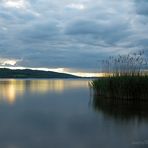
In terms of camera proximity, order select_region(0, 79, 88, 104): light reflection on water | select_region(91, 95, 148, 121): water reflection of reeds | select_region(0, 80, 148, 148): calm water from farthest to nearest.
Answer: select_region(0, 79, 88, 104): light reflection on water → select_region(91, 95, 148, 121): water reflection of reeds → select_region(0, 80, 148, 148): calm water

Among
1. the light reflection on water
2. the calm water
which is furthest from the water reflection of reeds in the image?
the light reflection on water

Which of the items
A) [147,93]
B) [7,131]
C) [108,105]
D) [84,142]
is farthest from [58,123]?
[147,93]

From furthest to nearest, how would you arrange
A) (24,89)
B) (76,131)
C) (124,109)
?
(24,89) → (124,109) → (76,131)

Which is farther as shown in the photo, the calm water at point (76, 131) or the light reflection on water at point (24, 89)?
the light reflection on water at point (24, 89)

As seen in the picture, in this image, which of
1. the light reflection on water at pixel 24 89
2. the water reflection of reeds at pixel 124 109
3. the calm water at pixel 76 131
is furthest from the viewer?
the light reflection on water at pixel 24 89

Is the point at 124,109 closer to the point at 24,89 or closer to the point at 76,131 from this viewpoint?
the point at 76,131

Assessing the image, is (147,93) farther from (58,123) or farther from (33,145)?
(33,145)

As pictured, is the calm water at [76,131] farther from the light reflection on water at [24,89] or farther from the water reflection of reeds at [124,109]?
the light reflection on water at [24,89]

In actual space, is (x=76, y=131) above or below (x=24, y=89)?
below

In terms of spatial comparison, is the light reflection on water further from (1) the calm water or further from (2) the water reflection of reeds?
(1) the calm water

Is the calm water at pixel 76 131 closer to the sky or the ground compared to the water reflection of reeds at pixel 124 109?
closer to the ground

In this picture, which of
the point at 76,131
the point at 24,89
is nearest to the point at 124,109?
the point at 76,131

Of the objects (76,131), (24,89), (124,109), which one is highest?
(24,89)

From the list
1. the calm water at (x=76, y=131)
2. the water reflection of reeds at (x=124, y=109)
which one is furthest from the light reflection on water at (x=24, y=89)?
the calm water at (x=76, y=131)
